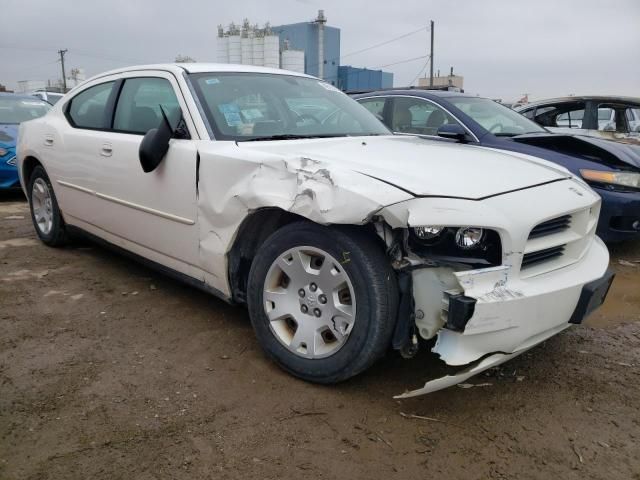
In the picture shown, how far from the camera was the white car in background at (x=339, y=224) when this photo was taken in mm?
2152

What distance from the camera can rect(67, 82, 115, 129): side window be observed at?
397 cm

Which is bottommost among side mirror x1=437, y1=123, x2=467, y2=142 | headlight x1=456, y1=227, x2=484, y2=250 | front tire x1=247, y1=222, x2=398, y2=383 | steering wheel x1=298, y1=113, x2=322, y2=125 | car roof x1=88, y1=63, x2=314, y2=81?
front tire x1=247, y1=222, x2=398, y2=383

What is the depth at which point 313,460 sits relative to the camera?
2.04 m

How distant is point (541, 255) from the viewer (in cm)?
238

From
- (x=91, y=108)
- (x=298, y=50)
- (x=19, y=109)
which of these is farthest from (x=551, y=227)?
(x=298, y=50)

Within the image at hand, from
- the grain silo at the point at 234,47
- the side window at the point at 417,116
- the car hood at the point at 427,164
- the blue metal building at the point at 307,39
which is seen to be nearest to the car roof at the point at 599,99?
the side window at the point at 417,116

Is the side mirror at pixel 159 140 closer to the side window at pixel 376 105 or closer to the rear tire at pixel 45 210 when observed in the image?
the rear tire at pixel 45 210

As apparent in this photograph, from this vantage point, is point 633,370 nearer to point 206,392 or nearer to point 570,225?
point 570,225

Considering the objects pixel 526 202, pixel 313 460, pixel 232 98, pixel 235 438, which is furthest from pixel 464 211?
pixel 232 98

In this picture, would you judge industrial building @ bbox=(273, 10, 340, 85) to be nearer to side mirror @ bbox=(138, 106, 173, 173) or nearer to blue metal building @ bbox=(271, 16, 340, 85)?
blue metal building @ bbox=(271, 16, 340, 85)

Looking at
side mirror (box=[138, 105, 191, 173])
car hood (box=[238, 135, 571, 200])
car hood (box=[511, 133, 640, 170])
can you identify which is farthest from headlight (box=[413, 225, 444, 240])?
car hood (box=[511, 133, 640, 170])

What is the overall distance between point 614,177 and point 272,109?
3.08m

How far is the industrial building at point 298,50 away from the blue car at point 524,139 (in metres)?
21.5

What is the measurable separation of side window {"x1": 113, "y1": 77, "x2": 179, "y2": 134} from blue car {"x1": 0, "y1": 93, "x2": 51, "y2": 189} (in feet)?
14.5
